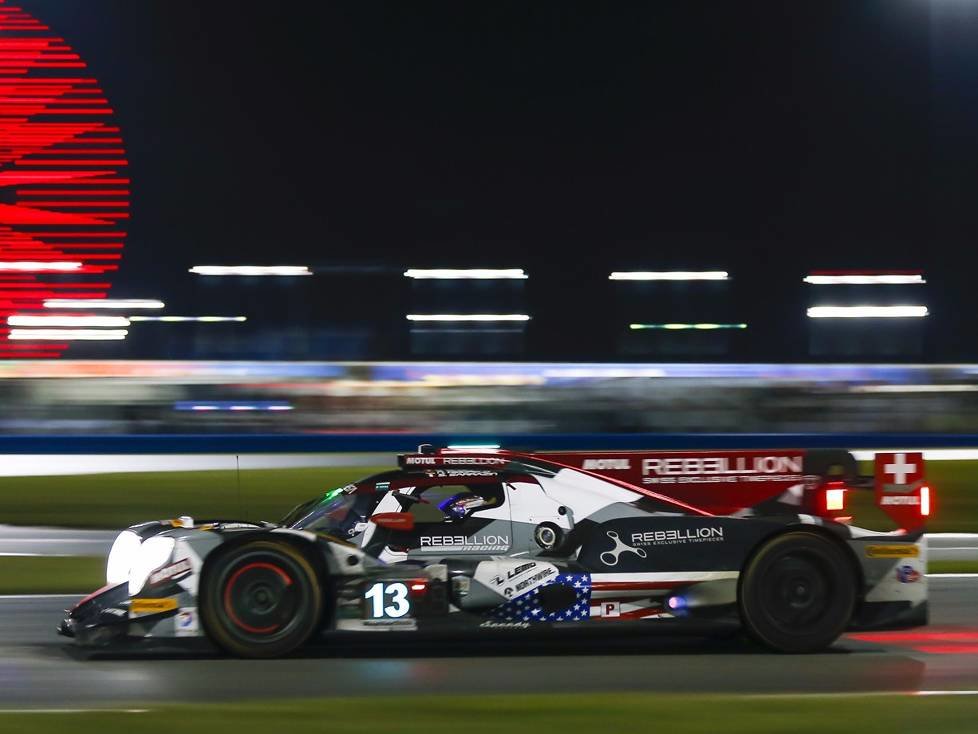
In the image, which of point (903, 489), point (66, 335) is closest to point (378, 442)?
point (66, 335)

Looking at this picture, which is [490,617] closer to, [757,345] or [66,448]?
[66,448]

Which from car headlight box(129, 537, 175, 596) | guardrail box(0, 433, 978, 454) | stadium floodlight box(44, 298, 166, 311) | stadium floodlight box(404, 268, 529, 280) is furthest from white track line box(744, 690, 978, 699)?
stadium floodlight box(44, 298, 166, 311)

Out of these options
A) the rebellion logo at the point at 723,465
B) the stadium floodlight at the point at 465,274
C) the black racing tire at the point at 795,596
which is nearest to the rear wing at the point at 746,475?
the rebellion logo at the point at 723,465

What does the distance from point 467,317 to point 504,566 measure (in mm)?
21352

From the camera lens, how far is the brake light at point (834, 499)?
750 centimetres

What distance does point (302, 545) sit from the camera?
22.4 feet

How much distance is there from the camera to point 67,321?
28.1 meters

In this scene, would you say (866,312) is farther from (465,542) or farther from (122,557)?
(122,557)

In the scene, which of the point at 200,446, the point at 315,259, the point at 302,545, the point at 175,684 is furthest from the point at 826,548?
the point at 315,259

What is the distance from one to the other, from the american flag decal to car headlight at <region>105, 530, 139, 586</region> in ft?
6.40

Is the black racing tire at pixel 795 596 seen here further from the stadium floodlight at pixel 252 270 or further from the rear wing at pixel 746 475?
the stadium floodlight at pixel 252 270

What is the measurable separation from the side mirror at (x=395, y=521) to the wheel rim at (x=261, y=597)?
541mm

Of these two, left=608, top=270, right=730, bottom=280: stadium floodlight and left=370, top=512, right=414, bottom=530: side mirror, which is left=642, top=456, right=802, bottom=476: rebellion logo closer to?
left=370, top=512, right=414, bottom=530: side mirror

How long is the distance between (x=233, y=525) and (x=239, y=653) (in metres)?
0.70
